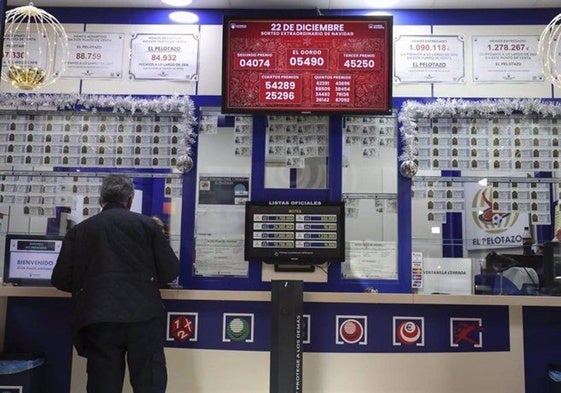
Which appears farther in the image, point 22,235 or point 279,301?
point 22,235

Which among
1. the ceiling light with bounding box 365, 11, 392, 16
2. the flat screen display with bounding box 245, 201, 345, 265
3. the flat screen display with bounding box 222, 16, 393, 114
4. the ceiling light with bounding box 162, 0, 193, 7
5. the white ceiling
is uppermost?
the white ceiling

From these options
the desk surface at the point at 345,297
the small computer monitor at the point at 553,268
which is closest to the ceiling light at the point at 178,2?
the desk surface at the point at 345,297

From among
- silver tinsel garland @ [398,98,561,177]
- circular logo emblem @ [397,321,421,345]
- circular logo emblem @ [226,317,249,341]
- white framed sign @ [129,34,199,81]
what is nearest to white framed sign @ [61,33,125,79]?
white framed sign @ [129,34,199,81]

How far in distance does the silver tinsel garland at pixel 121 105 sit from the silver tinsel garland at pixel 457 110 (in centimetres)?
159

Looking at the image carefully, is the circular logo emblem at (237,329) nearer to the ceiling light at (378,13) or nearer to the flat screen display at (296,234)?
the flat screen display at (296,234)

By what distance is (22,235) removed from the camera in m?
3.87

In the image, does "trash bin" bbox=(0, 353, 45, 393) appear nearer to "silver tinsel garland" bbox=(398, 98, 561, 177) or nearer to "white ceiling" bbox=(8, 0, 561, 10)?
"white ceiling" bbox=(8, 0, 561, 10)

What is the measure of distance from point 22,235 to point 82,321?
1243 millimetres

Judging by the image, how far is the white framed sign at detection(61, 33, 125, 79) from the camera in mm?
4160

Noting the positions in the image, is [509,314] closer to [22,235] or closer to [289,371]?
[289,371]

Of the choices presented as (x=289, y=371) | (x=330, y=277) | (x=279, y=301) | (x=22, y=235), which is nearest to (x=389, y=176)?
(x=330, y=277)

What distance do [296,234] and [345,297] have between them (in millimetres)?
560

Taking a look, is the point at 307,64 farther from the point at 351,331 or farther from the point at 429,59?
the point at 351,331

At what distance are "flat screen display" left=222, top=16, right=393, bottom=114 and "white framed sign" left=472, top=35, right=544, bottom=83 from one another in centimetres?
78
